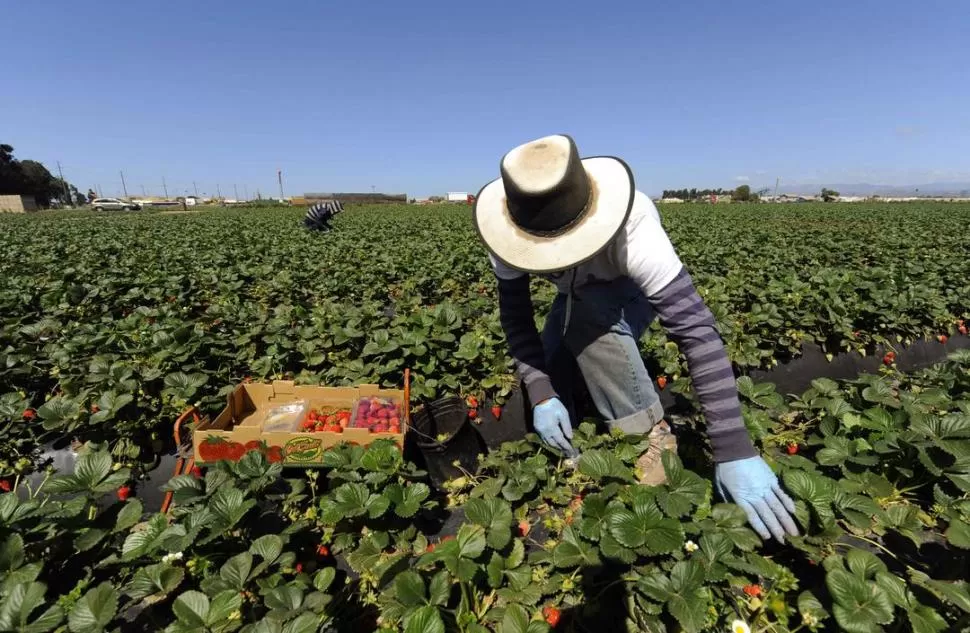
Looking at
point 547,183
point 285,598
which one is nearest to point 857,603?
point 547,183

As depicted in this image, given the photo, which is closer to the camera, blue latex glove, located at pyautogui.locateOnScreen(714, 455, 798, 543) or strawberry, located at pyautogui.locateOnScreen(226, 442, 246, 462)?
blue latex glove, located at pyautogui.locateOnScreen(714, 455, 798, 543)

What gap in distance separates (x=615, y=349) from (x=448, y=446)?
110 cm

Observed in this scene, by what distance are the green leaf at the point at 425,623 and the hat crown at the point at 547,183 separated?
4.50 feet

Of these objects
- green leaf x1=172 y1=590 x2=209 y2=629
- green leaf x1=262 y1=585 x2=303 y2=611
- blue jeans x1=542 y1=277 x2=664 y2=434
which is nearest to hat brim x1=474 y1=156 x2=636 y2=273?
blue jeans x1=542 y1=277 x2=664 y2=434

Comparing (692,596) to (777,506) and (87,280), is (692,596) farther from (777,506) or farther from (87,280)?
(87,280)

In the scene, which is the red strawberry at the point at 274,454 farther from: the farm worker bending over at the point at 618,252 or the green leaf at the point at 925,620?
the green leaf at the point at 925,620

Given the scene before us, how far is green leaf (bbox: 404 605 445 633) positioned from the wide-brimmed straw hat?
4.00ft

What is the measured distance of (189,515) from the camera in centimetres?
170

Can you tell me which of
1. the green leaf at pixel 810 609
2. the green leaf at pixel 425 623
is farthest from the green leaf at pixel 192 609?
the green leaf at pixel 810 609

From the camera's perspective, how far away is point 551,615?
5.56ft

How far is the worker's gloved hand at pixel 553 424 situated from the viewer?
97.6 inches

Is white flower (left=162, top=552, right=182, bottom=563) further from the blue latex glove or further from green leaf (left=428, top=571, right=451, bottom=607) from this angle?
the blue latex glove

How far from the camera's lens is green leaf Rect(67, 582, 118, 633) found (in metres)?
1.30

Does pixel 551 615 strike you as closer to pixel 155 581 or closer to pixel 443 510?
pixel 443 510
